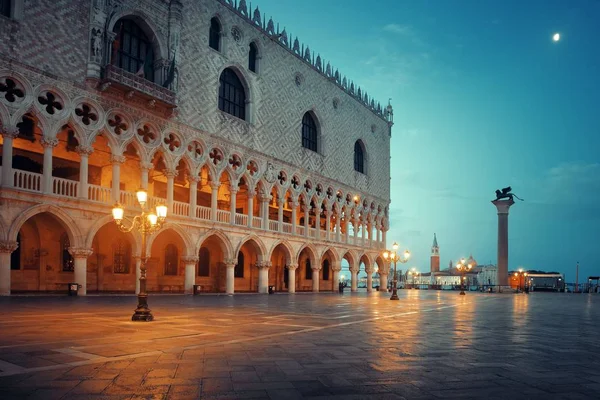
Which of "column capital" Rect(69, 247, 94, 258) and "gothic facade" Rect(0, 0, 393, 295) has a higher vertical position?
"gothic facade" Rect(0, 0, 393, 295)

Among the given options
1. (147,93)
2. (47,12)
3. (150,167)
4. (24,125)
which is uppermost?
(47,12)

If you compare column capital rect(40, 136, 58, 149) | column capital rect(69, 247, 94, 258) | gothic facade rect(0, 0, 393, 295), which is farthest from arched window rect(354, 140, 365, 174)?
column capital rect(40, 136, 58, 149)

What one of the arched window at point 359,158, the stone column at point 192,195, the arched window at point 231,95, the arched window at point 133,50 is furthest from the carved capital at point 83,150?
the arched window at point 359,158

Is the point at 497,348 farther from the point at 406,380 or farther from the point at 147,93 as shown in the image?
the point at 147,93

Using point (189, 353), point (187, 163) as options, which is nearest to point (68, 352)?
point (189, 353)

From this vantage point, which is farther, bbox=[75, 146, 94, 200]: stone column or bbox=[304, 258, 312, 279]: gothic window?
bbox=[304, 258, 312, 279]: gothic window

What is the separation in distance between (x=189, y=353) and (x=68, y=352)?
1563mm

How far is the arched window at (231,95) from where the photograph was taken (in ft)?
94.0

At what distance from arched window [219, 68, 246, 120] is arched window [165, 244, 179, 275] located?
27.5 feet

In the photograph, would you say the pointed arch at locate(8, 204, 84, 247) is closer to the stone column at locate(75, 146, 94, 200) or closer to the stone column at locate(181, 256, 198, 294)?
the stone column at locate(75, 146, 94, 200)

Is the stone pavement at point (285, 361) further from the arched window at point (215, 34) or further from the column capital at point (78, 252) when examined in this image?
the arched window at point (215, 34)

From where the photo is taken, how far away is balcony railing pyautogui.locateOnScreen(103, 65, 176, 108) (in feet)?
68.5

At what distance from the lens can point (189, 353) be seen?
6.72 meters

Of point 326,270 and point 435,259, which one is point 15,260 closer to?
point 326,270
